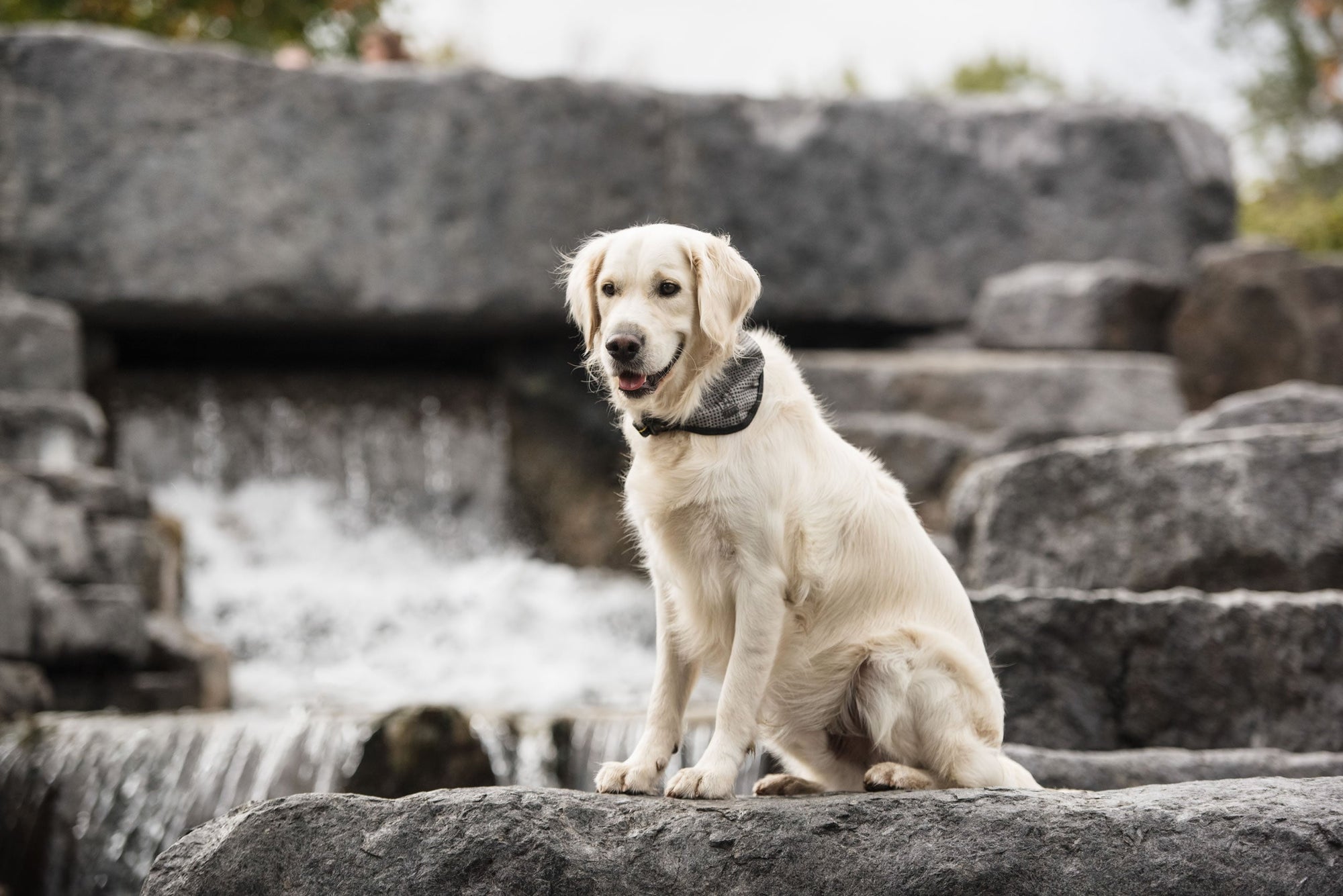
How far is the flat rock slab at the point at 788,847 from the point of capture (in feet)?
8.07

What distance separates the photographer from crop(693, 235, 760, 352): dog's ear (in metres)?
2.90

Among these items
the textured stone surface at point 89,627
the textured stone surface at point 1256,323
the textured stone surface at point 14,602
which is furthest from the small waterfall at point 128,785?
the textured stone surface at point 1256,323

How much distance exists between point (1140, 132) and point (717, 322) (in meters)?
10.2

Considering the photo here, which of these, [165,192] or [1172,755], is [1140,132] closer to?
[165,192]

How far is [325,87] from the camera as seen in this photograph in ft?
34.3

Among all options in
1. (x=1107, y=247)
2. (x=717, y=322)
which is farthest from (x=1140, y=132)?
(x=717, y=322)

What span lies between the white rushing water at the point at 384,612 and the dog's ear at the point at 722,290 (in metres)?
4.76

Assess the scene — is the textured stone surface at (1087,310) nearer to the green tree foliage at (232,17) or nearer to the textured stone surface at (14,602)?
the textured stone surface at (14,602)

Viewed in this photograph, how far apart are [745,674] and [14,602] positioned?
16.0 feet

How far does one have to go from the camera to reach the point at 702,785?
2.70 meters

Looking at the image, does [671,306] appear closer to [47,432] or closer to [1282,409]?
[1282,409]

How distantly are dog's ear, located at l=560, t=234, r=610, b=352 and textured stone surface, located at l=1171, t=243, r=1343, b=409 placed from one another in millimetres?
7640

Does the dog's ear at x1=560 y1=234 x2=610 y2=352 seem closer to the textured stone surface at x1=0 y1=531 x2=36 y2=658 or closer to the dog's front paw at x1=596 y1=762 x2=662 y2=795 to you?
the dog's front paw at x1=596 y1=762 x2=662 y2=795

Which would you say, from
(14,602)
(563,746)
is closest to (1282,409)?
(563,746)
